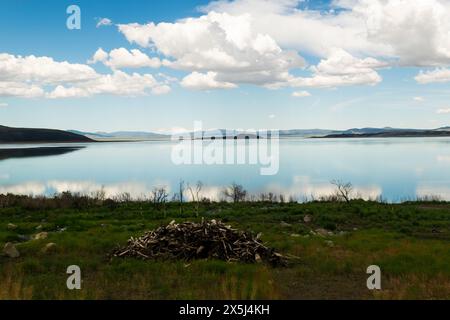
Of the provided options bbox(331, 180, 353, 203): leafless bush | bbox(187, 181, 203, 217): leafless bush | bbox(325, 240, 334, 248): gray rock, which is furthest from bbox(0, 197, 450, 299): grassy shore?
bbox(331, 180, 353, 203): leafless bush

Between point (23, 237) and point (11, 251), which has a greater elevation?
point (11, 251)

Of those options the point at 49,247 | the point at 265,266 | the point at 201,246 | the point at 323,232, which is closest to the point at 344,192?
the point at 323,232

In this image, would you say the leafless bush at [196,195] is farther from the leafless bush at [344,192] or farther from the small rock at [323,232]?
the leafless bush at [344,192]

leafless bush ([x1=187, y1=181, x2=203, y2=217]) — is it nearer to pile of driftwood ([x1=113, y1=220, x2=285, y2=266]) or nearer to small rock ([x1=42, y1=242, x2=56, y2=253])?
pile of driftwood ([x1=113, y1=220, x2=285, y2=266])

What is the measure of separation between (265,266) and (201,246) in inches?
100

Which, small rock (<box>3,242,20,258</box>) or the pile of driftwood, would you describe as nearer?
Answer: the pile of driftwood

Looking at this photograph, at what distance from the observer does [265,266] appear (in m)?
13.4

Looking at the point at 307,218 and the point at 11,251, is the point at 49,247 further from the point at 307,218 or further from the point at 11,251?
the point at 307,218

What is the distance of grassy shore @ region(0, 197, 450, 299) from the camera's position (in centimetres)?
1096

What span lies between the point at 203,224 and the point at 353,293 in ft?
21.1

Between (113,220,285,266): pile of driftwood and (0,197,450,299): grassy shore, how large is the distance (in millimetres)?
728

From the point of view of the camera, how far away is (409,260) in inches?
550
